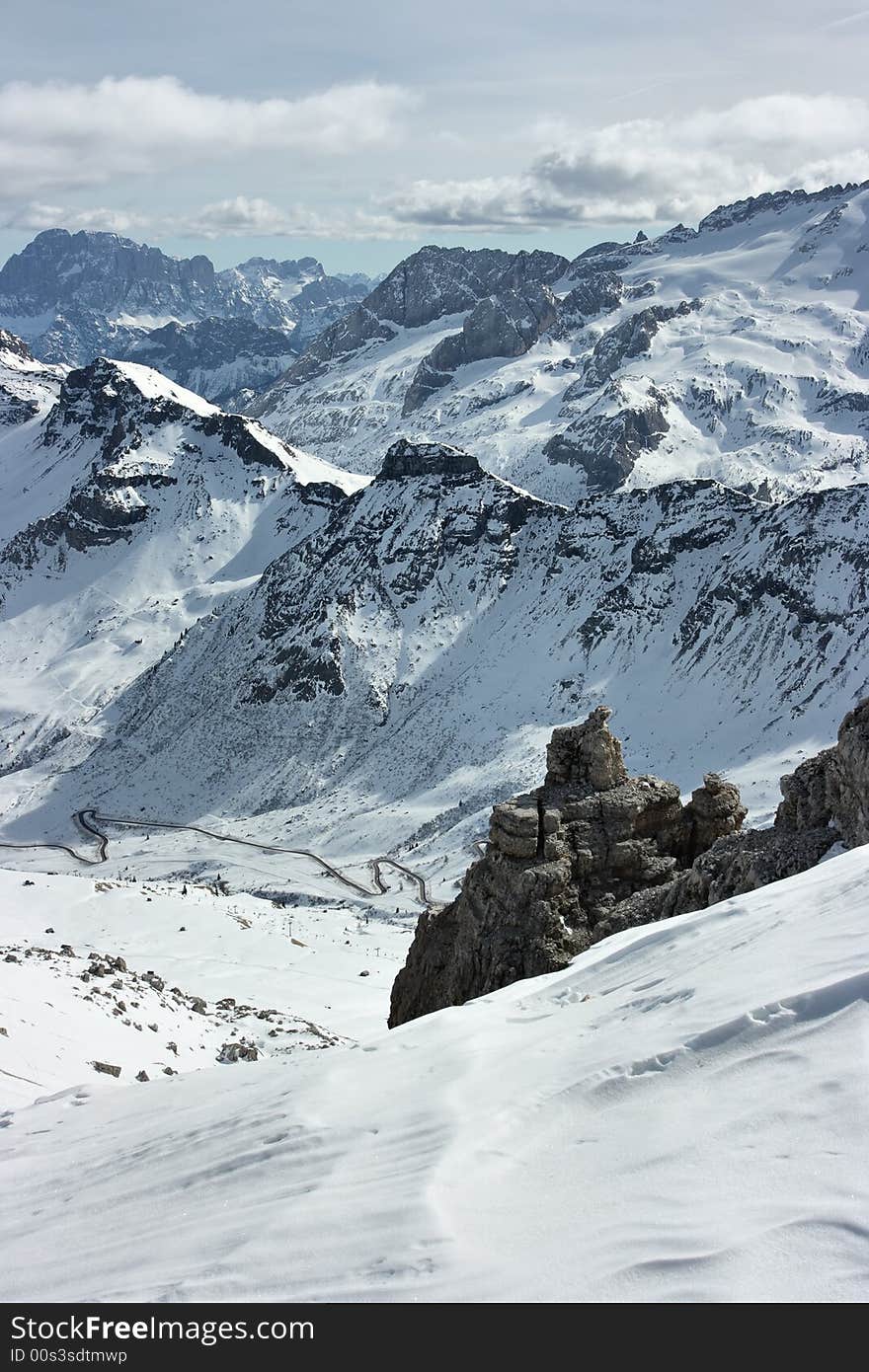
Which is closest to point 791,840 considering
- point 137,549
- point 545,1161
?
point 545,1161

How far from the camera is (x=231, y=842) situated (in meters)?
109

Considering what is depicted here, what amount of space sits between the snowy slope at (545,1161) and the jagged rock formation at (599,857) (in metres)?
5.94

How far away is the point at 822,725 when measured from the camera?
311 feet

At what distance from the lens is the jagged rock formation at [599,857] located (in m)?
21.5

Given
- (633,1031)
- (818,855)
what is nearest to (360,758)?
(818,855)

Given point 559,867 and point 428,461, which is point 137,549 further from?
point 559,867

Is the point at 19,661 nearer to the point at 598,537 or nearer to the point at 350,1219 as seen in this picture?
the point at 598,537

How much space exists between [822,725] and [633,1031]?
88.2 metres

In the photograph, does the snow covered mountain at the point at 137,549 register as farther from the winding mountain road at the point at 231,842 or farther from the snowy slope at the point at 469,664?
the winding mountain road at the point at 231,842

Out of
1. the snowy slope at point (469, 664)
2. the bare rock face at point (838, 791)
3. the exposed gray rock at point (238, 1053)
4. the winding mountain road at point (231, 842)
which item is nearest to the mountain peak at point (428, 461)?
the snowy slope at point (469, 664)

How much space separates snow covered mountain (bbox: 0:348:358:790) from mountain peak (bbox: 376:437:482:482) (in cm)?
2976

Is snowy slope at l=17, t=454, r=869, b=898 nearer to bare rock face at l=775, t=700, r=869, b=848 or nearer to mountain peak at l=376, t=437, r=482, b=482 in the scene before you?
mountain peak at l=376, t=437, r=482, b=482

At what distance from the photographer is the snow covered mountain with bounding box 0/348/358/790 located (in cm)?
16312
